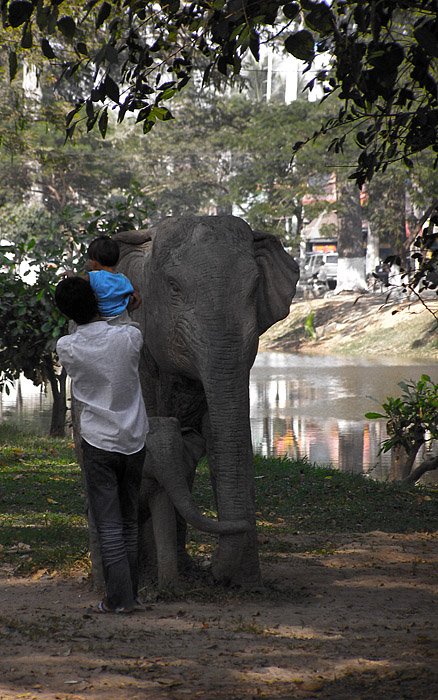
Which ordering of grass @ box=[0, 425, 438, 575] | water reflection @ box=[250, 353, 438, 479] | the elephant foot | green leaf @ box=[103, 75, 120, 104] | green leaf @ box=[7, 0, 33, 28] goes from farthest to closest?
water reflection @ box=[250, 353, 438, 479] < grass @ box=[0, 425, 438, 575] < the elephant foot < green leaf @ box=[103, 75, 120, 104] < green leaf @ box=[7, 0, 33, 28]

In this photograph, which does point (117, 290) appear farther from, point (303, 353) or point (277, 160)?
point (277, 160)

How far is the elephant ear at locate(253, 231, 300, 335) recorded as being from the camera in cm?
480

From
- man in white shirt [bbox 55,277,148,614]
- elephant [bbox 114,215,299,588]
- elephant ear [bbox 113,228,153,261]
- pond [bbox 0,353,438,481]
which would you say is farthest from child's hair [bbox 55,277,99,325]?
pond [bbox 0,353,438,481]

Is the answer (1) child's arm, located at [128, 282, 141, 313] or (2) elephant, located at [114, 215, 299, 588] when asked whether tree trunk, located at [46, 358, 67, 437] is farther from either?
(1) child's arm, located at [128, 282, 141, 313]

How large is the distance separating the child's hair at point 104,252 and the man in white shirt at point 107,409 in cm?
38

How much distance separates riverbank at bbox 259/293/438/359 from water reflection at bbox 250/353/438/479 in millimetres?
1472

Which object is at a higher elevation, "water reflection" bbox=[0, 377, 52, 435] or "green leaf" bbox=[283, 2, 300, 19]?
"green leaf" bbox=[283, 2, 300, 19]

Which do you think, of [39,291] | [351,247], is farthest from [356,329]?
[39,291]

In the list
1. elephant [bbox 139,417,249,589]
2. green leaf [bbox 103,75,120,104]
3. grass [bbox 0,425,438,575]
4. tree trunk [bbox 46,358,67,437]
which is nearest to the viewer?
green leaf [bbox 103,75,120,104]

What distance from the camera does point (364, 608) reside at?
4.54 m

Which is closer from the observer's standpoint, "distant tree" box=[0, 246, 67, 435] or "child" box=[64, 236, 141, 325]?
"child" box=[64, 236, 141, 325]

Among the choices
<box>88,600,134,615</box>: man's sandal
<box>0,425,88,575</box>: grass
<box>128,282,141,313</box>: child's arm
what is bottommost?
<box>0,425,88,575</box>: grass

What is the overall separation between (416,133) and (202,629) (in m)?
3.55

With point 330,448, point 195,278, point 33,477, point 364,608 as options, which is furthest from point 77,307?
point 330,448
